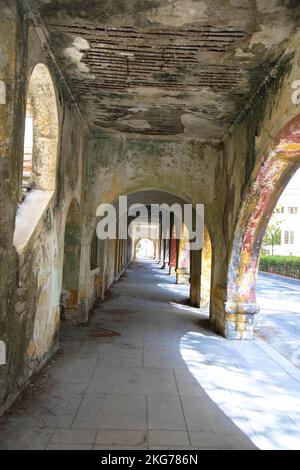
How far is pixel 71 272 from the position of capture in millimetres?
7012

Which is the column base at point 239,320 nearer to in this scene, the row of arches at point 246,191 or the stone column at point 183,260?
the row of arches at point 246,191

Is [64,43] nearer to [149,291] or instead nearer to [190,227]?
[190,227]

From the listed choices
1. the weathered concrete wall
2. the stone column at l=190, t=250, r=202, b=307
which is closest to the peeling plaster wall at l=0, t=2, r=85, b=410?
the weathered concrete wall

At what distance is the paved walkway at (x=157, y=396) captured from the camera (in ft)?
10.1

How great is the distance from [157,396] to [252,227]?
3.23m

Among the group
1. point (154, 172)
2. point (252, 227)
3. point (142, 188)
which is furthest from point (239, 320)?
point (154, 172)

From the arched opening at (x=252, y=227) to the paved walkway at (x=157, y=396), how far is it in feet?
1.50

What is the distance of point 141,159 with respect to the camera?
24.4ft

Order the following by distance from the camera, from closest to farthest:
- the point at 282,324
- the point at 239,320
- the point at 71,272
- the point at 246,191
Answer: the point at 246,191 < the point at 239,320 < the point at 71,272 < the point at 282,324

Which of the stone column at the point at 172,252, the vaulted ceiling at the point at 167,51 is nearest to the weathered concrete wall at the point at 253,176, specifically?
the vaulted ceiling at the point at 167,51

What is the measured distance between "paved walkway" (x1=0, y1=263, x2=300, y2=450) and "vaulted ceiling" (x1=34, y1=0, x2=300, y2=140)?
352cm

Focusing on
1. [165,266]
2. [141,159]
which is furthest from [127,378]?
[165,266]

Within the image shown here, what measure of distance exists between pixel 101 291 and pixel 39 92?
6557 mm

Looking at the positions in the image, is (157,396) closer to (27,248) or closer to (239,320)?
(27,248)
